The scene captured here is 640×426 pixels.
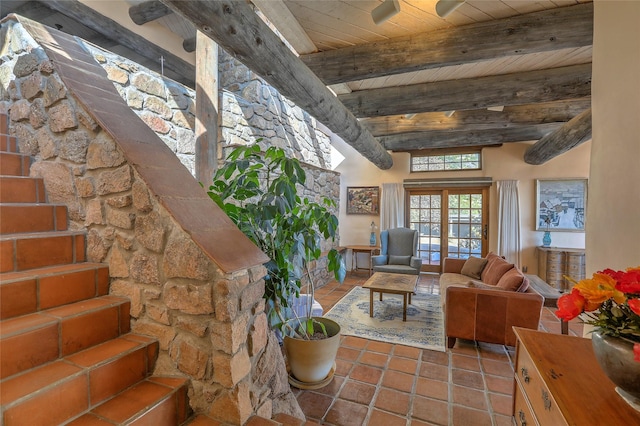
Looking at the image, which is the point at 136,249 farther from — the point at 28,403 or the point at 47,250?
the point at 28,403

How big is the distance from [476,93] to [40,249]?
3652mm

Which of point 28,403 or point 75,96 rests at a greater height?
point 75,96

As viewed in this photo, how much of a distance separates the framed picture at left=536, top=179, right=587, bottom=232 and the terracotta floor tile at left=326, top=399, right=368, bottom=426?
16.8 feet

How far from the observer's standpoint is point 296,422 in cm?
132

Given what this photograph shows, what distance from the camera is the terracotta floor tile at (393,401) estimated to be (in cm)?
186

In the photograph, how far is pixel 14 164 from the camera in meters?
1.55

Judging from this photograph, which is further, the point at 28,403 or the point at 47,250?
the point at 47,250

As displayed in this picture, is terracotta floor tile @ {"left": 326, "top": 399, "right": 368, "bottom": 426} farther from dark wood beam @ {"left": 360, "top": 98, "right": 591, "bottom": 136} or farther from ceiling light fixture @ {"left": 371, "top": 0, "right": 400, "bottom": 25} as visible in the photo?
dark wood beam @ {"left": 360, "top": 98, "right": 591, "bottom": 136}

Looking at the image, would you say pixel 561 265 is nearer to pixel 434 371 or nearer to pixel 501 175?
pixel 501 175

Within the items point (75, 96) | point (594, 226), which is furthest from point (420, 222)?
point (75, 96)

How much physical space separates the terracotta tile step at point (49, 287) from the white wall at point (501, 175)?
521 centimetres

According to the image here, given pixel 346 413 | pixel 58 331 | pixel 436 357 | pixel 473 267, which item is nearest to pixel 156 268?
pixel 58 331

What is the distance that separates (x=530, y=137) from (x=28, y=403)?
6.31 meters

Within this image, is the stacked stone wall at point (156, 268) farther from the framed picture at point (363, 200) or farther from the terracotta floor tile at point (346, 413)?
the framed picture at point (363, 200)
